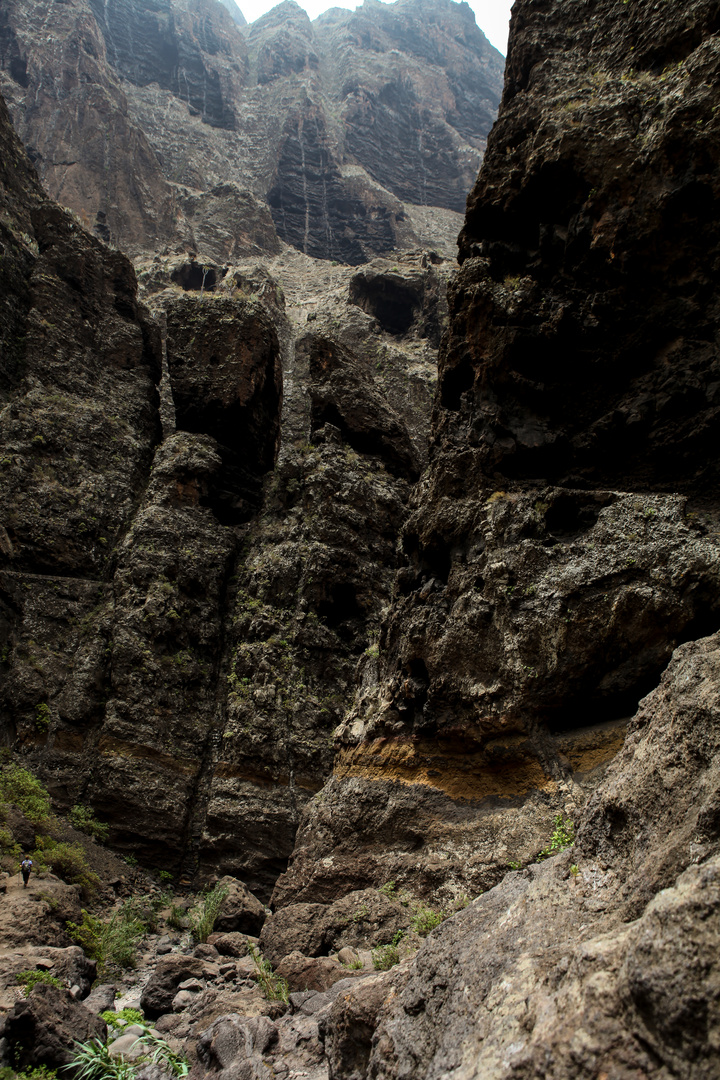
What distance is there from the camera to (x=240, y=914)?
1058 cm

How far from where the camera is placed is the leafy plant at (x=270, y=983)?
20.7 ft

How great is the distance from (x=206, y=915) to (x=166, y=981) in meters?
3.34

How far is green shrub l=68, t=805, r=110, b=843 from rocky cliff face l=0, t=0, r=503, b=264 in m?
37.0

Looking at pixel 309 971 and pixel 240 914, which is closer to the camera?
pixel 309 971

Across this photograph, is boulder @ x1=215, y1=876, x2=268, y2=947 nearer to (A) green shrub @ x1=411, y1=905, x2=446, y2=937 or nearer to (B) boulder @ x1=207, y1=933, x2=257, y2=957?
(B) boulder @ x1=207, y1=933, x2=257, y2=957

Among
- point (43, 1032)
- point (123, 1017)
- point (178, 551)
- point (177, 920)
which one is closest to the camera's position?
point (43, 1032)

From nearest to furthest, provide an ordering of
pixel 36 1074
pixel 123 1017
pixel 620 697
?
1. pixel 36 1074
2. pixel 123 1017
3. pixel 620 697

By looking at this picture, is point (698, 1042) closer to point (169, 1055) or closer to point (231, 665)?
point (169, 1055)

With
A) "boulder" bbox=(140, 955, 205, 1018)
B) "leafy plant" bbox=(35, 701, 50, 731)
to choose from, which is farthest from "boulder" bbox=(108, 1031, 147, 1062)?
"leafy plant" bbox=(35, 701, 50, 731)

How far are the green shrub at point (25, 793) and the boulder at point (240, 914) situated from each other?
11.7 ft

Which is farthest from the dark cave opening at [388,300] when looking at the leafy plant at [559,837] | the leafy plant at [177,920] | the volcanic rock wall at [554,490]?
the leafy plant at [559,837]

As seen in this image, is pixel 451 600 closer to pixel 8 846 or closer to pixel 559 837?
pixel 559 837

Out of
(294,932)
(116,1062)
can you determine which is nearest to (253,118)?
(294,932)

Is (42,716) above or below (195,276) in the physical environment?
below
